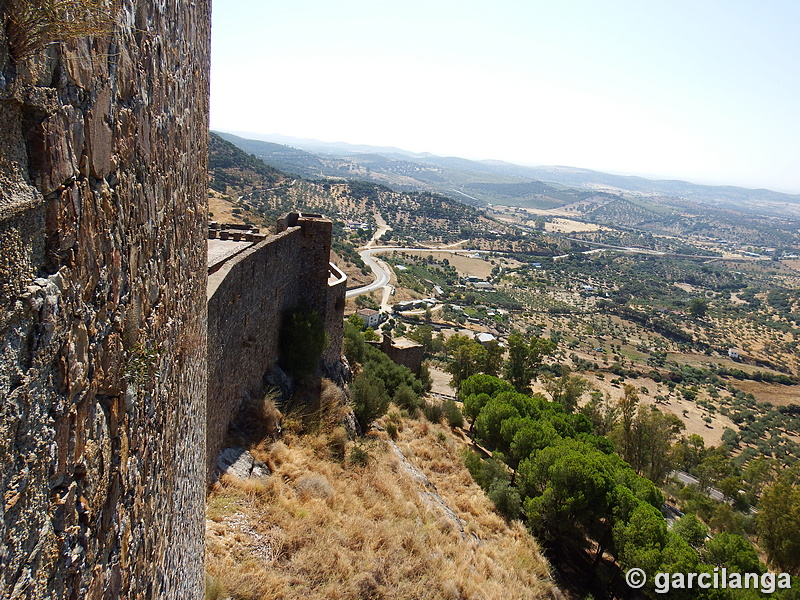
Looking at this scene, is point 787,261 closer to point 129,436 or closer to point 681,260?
point 681,260

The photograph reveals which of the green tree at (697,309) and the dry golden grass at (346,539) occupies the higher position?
the dry golden grass at (346,539)

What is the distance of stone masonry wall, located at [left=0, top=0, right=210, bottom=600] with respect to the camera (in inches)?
47.6

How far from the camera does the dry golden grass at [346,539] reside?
22.7 ft

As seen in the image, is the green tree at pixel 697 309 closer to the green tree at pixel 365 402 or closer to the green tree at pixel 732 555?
the green tree at pixel 732 555

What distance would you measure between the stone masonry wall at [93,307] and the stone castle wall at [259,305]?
4.39 metres

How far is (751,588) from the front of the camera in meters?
14.0

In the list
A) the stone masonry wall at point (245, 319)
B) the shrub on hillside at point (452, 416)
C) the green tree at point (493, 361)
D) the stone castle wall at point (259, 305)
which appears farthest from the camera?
the green tree at point (493, 361)

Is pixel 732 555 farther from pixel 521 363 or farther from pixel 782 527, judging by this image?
pixel 521 363

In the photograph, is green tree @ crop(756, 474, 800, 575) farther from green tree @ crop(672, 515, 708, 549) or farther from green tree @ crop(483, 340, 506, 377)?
green tree @ crop(483, 340, 506, 377)

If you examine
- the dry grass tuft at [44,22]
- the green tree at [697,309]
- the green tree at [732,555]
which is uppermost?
the dry grass tuft at [44,22]

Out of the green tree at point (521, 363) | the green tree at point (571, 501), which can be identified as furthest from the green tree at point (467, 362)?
the green tree at point (571, 501)

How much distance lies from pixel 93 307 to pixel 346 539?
7.69 meters

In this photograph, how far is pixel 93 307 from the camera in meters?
1.67

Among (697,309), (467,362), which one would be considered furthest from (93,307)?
(697,309)
